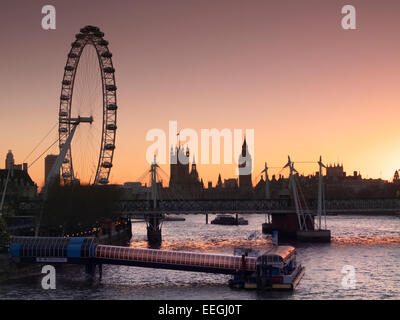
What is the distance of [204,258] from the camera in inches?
2446

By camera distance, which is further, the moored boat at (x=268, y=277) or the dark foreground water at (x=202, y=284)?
the moored boat at (x=268, y=277)

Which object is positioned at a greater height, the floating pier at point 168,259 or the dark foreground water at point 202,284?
the floating pier at point 168,259

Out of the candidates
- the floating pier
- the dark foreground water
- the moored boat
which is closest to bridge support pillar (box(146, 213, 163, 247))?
the dark foreground water

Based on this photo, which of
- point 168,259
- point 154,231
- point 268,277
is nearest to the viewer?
point 268,277

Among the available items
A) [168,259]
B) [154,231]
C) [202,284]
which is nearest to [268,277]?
[202,284]

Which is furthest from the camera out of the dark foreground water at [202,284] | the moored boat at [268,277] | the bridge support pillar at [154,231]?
the bridge support pillar at [154,231]

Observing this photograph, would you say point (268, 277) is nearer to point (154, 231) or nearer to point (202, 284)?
point (202, 284)

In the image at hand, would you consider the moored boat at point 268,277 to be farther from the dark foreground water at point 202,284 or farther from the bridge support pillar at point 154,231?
the bridge support pillar at point 154,231

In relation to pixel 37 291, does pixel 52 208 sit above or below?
above

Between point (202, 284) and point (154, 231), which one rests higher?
point (154, 231)

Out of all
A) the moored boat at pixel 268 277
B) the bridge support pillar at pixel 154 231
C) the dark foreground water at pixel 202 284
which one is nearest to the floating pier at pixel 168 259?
the moored boat at pixel 268 277

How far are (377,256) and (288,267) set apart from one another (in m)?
28.1
